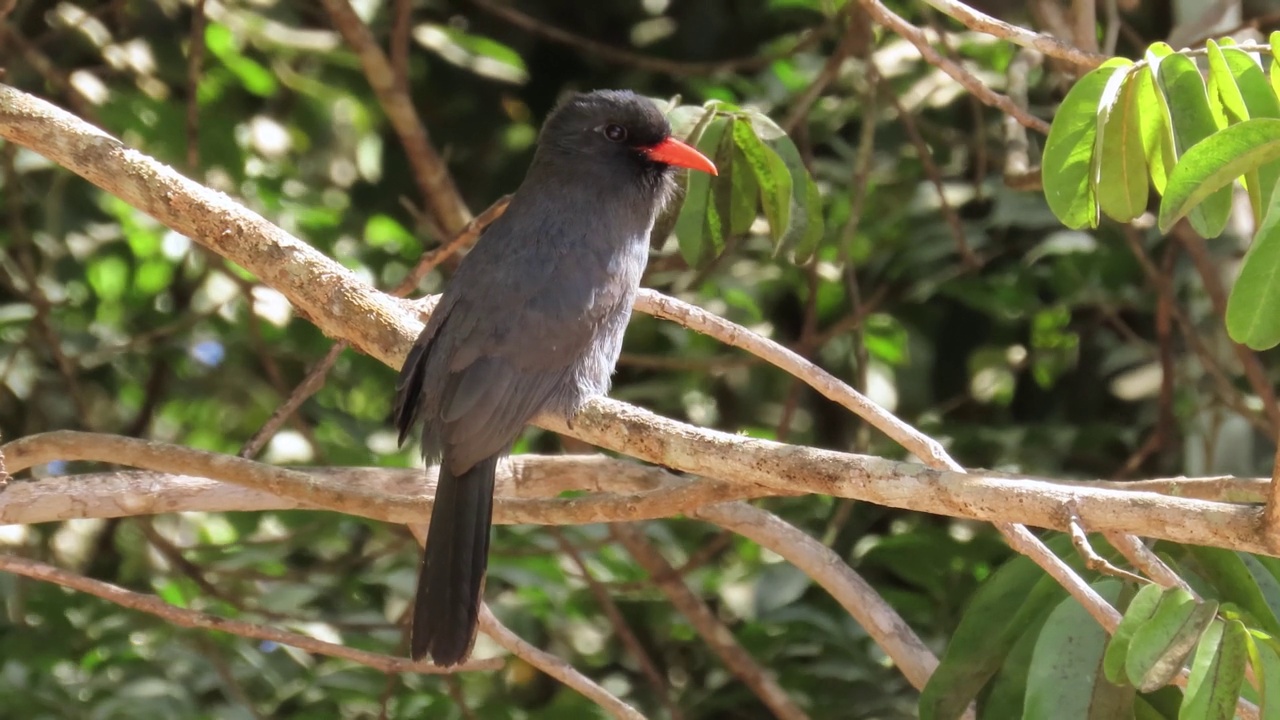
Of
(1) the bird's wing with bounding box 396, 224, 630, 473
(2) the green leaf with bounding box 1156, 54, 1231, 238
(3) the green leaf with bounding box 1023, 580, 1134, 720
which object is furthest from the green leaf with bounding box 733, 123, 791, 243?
(3) the green leaf with bounding box 1023, 580, 1134, 720

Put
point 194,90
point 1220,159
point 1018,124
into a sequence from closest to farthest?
1. point 1220,159
2. point 194,90
3. point 1018,124

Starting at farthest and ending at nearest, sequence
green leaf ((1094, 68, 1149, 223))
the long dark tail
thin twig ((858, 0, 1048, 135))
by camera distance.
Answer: thin twig ((858, 0, 1048, 135)) → the long dark tail → green leaf ((1094, 68, 1149, 223))

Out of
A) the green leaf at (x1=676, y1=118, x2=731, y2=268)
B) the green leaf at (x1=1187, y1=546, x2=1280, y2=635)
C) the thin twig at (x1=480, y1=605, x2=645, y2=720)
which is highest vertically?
the green leaf at (x1=676, y1=118, x2=731, y2=268)

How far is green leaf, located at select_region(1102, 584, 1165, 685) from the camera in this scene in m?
1.94

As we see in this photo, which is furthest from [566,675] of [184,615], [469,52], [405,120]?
[469,52]

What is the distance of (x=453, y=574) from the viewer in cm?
296

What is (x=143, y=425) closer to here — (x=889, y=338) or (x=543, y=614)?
(x=543, y=614)

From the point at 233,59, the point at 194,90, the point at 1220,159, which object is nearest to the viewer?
the point at 1220,159

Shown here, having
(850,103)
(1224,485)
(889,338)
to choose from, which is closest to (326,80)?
(850,103)

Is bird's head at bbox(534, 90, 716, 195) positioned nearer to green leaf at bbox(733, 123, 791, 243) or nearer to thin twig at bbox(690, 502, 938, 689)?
green leaf at bbox(733, 123, 791, 243)

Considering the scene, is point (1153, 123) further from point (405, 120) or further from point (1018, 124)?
point (405, 120)

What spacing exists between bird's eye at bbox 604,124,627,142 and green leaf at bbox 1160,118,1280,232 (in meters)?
1.96

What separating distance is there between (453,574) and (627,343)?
228 centimetres

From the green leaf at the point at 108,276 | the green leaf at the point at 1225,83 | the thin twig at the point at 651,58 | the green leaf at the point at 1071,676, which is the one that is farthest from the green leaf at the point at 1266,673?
the green leaf at the point at 108,276
